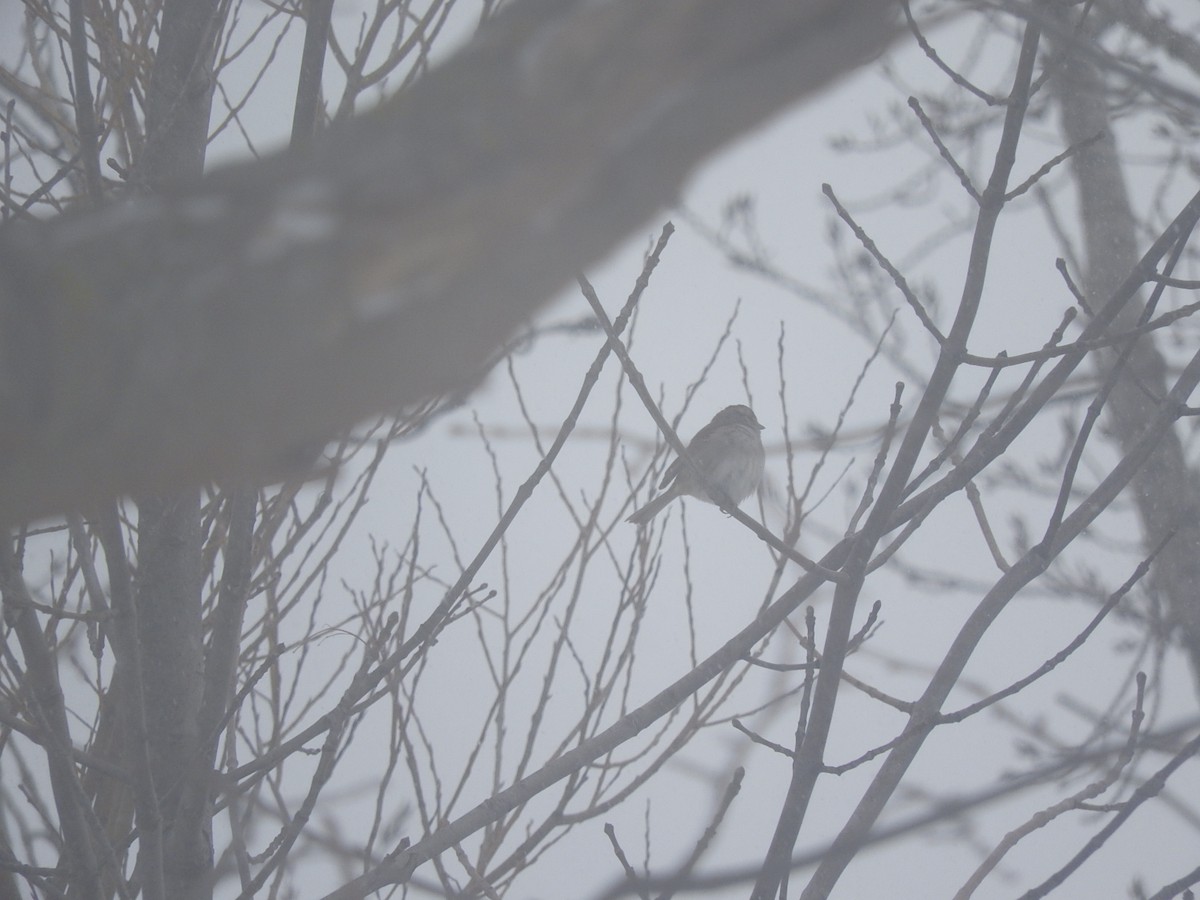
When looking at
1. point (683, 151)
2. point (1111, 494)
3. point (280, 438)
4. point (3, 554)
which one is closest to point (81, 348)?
point (280, 438)

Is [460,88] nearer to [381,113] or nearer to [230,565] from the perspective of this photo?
[381,113]

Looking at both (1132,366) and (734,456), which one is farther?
(734,456)

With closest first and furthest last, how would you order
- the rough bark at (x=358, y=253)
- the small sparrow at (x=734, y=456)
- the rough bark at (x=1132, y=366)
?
the rough bark at (x=358, y=253) < the rough bark at (x=1132, y=366) < the small sparrow at (x=734, y=456)

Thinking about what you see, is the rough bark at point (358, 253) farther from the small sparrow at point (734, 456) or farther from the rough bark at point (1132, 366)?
the small sparrow at point (734, 456)

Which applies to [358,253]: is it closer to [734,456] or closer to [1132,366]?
[1132,366]

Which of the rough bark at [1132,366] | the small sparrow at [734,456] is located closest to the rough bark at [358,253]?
the rough bark at [1132,366]

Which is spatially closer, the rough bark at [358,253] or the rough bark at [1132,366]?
the rough bark at [358,253]

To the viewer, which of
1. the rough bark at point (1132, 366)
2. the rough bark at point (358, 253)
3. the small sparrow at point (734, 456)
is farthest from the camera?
the small sparrow at point (734, 456)

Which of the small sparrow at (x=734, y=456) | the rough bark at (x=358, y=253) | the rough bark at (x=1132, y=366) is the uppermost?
the small sparrow at (x=734, y=456)

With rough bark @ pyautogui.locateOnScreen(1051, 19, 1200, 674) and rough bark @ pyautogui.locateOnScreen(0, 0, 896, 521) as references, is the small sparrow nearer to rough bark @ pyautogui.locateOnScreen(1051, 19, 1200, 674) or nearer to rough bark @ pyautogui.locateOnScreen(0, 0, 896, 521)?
rough bark @ pyautogui.locateOnScreen(1051, 19, 1200, 674)

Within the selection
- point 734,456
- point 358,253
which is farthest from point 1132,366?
point 734,456

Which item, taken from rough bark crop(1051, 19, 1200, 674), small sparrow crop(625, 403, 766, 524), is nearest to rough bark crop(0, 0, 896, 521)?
rough bark crop(1051, 19, 1200, 674)

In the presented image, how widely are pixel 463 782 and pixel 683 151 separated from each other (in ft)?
6.70

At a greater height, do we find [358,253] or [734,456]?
[734,456]
